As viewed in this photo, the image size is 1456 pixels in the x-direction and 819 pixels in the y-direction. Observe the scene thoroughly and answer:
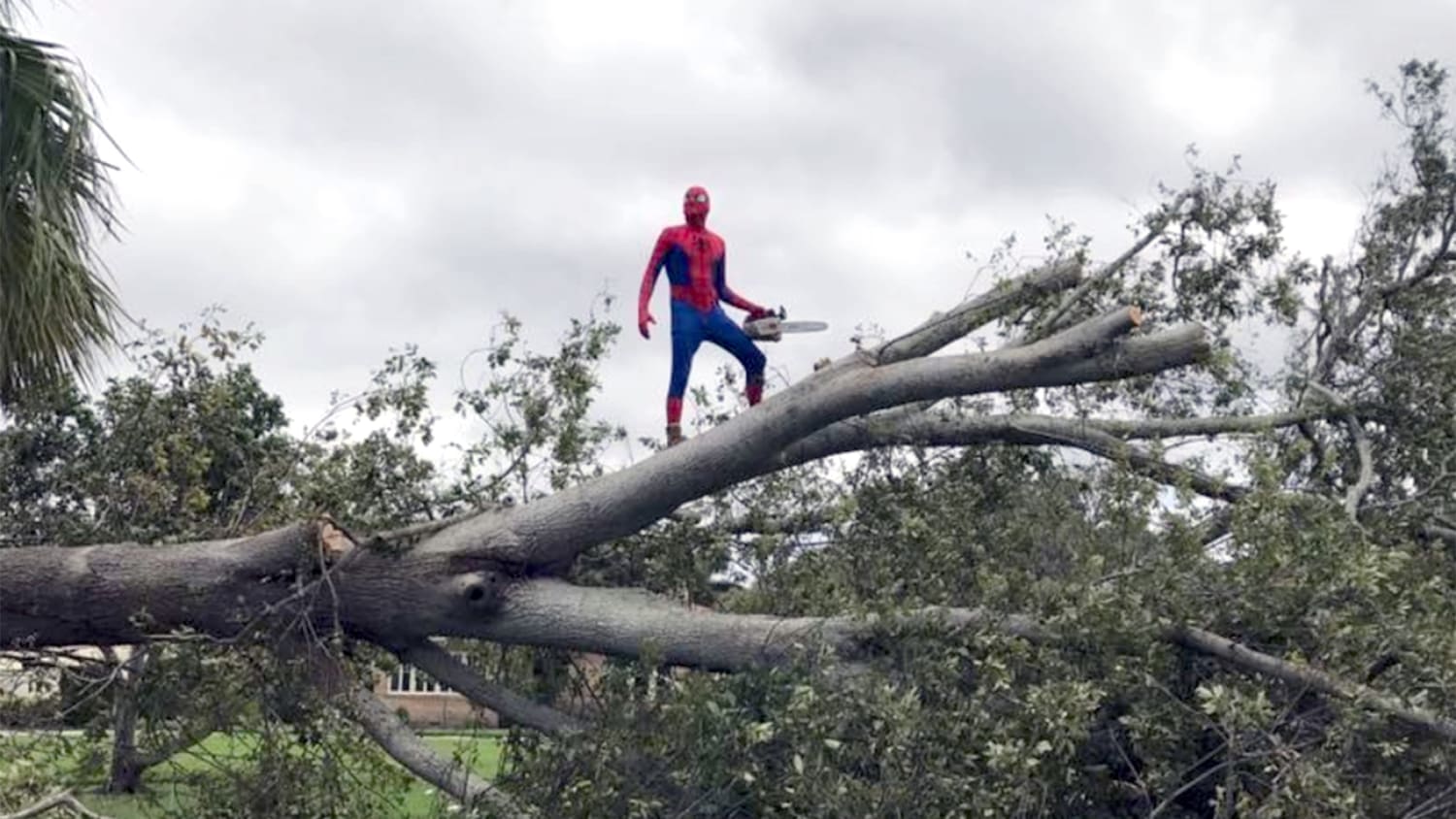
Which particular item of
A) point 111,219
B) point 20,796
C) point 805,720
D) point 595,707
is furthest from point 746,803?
point 111,219

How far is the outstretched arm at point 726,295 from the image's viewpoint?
7.73 meters

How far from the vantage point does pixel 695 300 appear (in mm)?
7609

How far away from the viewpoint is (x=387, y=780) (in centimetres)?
750

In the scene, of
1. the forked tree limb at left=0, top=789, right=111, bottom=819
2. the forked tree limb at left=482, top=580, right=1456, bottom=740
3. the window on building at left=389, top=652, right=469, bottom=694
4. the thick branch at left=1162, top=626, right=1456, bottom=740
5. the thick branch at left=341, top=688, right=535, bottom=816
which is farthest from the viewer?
the window on building at left=389, top=652, right=469, bottom=694

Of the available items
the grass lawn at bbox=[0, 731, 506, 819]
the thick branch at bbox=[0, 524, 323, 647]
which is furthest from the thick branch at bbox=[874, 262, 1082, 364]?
the thick branch at bbox=[0, 524, 323, 647]

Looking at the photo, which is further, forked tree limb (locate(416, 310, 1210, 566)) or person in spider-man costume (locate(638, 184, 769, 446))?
person in spider-man costume (locate(638, 184, 769, 446))

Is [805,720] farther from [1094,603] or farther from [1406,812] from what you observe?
[1406,812]

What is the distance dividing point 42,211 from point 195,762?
7.64 feet

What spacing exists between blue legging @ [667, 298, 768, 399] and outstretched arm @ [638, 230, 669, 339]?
142 mm

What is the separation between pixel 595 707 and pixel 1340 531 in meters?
2.78

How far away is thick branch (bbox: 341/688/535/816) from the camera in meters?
6.73

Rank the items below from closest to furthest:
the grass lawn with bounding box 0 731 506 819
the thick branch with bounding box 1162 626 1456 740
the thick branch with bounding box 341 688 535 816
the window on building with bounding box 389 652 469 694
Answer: the thick branch with bounding box 1162 626 1456 740
the thick branch with bounding box 341 688 535 816
the grass lawn with bounding box 0 731 506 819
the window on building with bounding box 389 652 469 694

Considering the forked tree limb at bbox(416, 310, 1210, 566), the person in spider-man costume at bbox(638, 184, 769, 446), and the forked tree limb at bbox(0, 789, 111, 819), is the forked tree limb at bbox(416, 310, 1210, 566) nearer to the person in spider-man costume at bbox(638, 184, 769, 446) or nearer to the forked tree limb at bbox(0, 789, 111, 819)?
Answer: the person in spider-man costume at bbox(638, 184, 769, 446)

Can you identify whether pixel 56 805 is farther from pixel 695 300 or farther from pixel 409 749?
pixel 695 300
